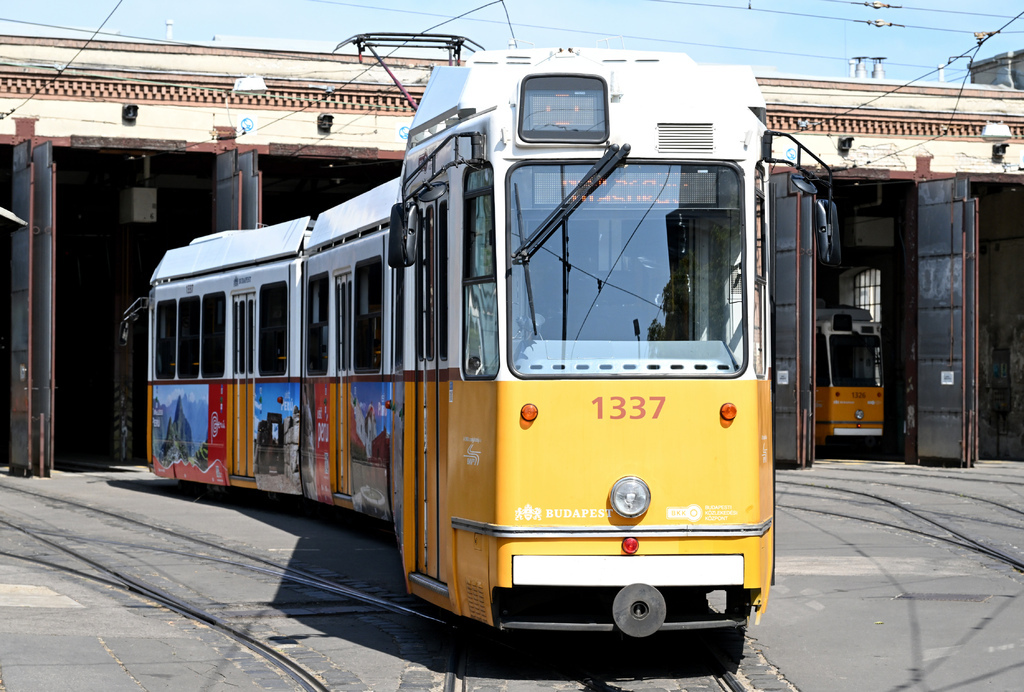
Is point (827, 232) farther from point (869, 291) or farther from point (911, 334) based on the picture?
point (869, 291)

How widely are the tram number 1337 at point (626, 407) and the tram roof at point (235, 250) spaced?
855 centimetres

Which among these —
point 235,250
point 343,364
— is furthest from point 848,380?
point 343,364

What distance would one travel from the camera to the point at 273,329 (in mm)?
15469

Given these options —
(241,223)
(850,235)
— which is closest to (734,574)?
(241,223)

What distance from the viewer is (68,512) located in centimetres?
1605

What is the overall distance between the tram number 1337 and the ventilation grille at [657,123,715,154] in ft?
4.47

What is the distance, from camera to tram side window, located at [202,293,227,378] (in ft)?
55.0

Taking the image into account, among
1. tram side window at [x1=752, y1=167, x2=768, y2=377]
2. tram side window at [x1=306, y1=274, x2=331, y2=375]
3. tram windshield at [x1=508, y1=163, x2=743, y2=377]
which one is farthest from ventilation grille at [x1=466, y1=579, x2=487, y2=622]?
tram side window at [x1=306, y1=274, x2=331, y2=375]

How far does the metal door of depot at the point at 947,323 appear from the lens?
84.2 ft

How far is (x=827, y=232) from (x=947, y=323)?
775 inches

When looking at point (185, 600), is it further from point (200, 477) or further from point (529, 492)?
point (200, 477)

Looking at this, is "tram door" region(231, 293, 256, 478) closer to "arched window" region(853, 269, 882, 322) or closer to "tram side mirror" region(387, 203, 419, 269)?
"tram side mirror" region(387, 203, 419, 269)

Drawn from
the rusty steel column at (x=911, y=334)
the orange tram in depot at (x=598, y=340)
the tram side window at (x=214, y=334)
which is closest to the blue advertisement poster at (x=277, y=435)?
the tram side window at (x=214, y=334)

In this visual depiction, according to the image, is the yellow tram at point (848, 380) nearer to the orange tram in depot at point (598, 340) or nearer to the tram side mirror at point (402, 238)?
the orange tram in depot at point (598, 340)
